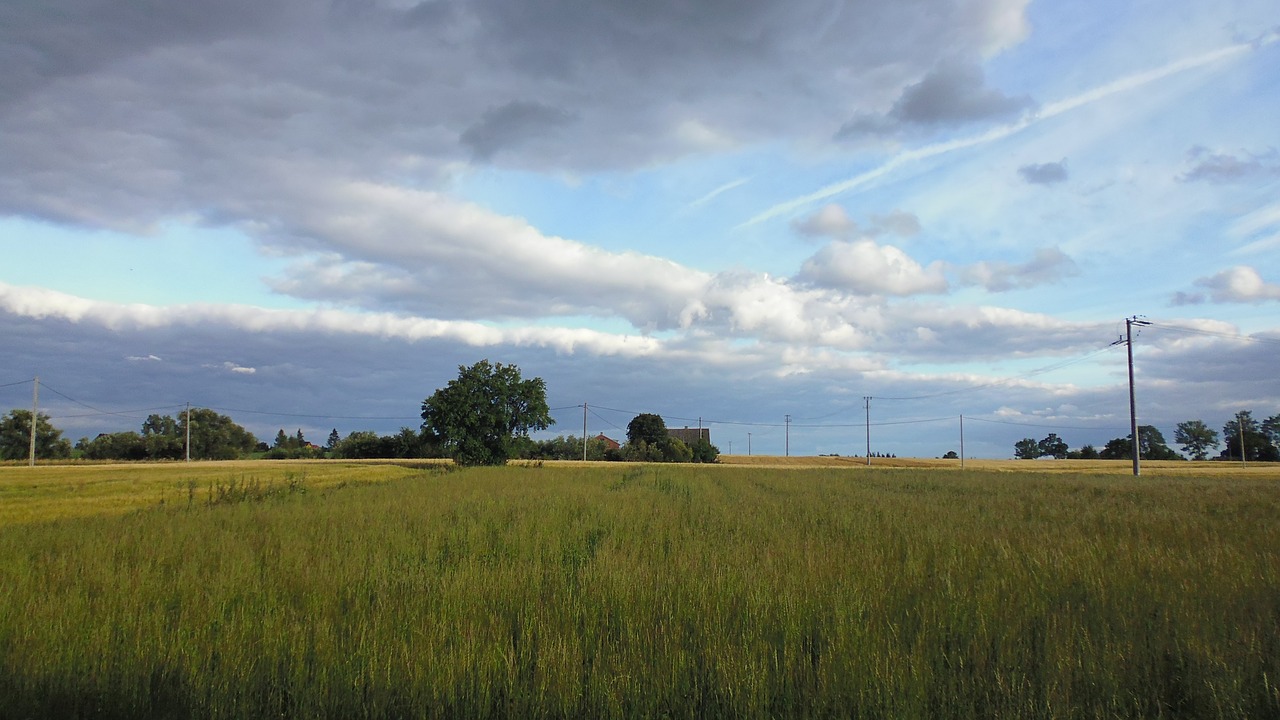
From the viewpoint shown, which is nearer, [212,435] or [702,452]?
[212,435]

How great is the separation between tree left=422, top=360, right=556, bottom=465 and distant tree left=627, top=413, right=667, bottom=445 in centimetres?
3592

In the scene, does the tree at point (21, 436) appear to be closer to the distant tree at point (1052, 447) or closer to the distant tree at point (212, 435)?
the distant tree at point (212, 435)

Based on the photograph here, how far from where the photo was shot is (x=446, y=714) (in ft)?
12.4

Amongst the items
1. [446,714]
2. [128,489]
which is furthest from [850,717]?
[128,489]

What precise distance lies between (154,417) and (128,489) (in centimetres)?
7913

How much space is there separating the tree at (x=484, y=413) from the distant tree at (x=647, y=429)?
1414 inches

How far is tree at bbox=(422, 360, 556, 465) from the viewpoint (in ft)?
175

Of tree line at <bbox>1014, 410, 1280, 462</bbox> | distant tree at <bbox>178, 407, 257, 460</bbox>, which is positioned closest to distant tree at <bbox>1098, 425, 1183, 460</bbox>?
tree line at <bbox>1014, 410, 1280, 462</bbox>

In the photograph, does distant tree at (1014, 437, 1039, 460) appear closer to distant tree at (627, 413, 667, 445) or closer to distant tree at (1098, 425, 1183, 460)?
distant tree at (1098, 425, 1183, 460)

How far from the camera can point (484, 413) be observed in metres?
54.4

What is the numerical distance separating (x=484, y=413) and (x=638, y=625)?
2012 inches

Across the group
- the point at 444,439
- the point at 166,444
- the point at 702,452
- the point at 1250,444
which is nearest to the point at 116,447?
the point at 166,444

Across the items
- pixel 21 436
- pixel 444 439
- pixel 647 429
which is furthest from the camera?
pixel 647 429

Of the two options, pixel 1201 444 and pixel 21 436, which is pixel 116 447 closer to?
pixel 21 436
